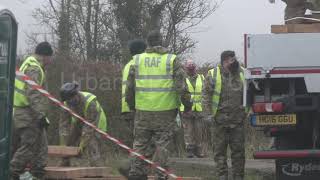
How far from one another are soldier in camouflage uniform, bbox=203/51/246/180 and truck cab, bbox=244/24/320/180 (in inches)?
53.6

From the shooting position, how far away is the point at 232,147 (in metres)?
10.1

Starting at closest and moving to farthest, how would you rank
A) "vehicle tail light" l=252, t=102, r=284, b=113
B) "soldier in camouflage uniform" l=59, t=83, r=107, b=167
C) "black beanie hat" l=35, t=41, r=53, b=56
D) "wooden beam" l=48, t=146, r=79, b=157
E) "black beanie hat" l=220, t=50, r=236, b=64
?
"vehicle tail light" l=252, t=102, r=284, b=113 → "black beanie hat" l=35, t=41, r=53, b=56 → "wooden beam" l=48, t=146, r=79, b=157 → "soldier in camouflage uniform" l=59, t=83, r=107, b=167 → "black beanie hat" l=220, t=50, r=236, b=64

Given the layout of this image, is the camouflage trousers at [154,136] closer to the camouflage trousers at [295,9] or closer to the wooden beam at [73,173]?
the wooden beam at [73,173]

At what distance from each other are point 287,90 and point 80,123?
10.8ft

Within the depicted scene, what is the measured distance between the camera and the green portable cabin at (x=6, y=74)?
6762 mm

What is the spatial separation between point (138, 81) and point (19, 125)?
1.63 meters

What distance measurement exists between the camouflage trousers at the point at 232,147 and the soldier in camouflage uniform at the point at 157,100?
4.17 ft

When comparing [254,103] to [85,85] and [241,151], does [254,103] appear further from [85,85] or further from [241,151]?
[85,85]

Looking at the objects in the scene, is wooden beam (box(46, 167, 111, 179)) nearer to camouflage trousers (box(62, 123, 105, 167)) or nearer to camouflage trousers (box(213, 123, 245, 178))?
camouflage trousers (box(62, 123, 105, 167))

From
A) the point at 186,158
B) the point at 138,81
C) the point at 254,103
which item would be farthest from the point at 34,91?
the point at 186,158

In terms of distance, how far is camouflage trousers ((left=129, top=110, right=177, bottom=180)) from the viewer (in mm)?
8836

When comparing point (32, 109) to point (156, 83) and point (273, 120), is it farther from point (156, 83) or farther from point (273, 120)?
point (273, 120)

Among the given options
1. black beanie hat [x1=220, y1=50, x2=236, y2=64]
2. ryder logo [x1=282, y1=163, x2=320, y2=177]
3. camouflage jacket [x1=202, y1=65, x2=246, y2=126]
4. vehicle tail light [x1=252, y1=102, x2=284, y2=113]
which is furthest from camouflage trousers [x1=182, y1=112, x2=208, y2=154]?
vehicle tail light [x1=252, y1=102, x2=284, y2=113]

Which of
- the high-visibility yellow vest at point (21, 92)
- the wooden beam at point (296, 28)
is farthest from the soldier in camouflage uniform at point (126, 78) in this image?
the wooden beam at point (296, 28)
